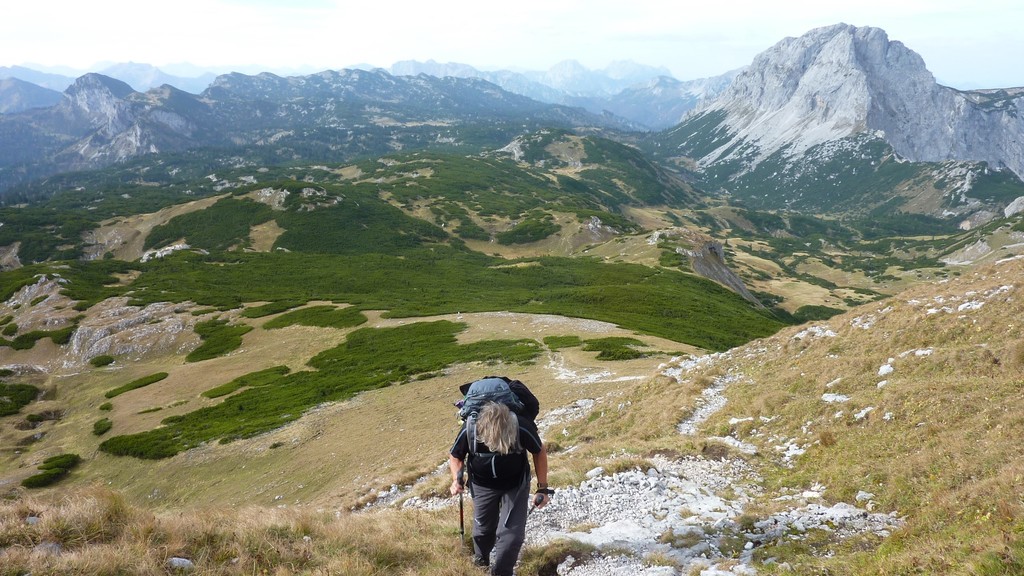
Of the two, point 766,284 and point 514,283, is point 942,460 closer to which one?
point 514,283

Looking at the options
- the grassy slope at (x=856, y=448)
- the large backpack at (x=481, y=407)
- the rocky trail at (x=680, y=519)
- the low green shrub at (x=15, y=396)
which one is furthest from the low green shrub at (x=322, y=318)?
the large backpack at (x=481, y=407)

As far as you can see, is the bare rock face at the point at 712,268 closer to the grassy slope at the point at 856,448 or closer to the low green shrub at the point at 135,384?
the grassy slope at the point at 856,448

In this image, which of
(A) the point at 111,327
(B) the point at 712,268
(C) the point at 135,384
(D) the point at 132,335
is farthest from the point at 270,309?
(B) the point at 712,268

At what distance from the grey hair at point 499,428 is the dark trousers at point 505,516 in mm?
944

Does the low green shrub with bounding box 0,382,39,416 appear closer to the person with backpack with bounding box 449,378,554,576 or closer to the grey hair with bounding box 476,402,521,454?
the person with backpack with bounding box 449,378,554,576

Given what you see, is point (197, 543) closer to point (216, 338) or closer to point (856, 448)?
point (856, 448)

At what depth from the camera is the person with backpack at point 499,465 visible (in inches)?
281

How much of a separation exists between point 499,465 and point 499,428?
738 millimetres

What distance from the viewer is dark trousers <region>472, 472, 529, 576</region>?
768 cm

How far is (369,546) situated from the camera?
8609mm

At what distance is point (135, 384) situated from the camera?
4772 centimetres

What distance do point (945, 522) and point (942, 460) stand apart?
2486 millimetres

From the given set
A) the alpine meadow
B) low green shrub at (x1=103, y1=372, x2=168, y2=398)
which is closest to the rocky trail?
the alpine meadow

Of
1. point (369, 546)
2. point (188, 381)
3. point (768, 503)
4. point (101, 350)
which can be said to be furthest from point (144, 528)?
point (101, 350)
